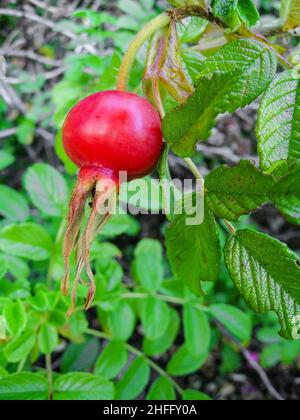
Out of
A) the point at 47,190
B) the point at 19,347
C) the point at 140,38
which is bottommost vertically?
the point at 19,347

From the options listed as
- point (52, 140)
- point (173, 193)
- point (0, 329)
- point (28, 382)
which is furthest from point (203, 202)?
point (52, 140)

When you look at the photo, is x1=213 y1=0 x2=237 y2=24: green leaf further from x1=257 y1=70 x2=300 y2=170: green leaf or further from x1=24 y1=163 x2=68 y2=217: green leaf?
x1=24 y1=163 x2=68 y2=217: green leaf

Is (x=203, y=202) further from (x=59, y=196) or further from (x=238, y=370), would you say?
(x=238, y=370)

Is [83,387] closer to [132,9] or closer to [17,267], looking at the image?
[17,267]

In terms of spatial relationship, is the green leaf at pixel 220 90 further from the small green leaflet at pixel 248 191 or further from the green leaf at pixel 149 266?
the green leaf at pixel 149 266

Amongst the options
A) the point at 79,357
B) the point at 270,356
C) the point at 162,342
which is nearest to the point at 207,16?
the point at 162,342

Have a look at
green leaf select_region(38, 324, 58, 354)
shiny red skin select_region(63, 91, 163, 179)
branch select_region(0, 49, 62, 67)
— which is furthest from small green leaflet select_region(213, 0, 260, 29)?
branch select_region(0, 49, 62, 67)

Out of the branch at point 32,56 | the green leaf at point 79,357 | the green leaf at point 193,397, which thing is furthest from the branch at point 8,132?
the green leaf at point 193,397
